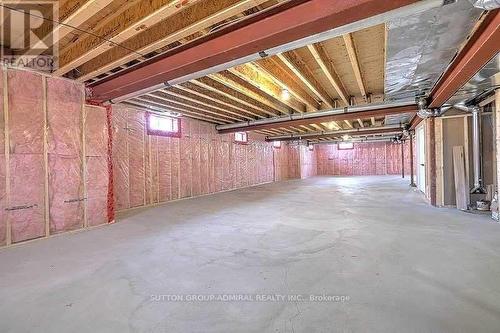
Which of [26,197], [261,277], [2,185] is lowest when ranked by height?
[261,277]

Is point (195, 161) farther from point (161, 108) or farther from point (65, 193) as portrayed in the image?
point (65, 193)

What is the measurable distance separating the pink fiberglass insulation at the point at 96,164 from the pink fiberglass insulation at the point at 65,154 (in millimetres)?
108

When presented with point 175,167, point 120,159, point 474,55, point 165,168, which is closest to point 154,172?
point 165,168

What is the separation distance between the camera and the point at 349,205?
17.4 ft

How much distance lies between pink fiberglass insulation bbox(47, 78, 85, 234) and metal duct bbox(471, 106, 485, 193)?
6.67 meters

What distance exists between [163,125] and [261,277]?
208 inches

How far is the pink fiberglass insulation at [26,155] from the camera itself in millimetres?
3109

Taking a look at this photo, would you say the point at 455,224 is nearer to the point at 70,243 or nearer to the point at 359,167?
the point at 70,243

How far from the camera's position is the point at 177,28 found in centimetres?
230

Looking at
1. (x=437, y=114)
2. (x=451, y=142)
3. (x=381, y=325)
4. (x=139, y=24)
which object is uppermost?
(x=139, y=24)

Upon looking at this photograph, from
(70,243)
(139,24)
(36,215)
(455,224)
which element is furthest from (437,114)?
(36,215)

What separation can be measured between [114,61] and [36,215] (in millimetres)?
2295

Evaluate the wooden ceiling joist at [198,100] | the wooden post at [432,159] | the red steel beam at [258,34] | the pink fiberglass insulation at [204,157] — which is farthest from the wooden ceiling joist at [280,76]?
the pink fiberglass insulation at [204,157]

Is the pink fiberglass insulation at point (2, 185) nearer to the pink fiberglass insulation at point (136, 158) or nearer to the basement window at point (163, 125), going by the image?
the pink fiberglass insulation at point (136, 158)
